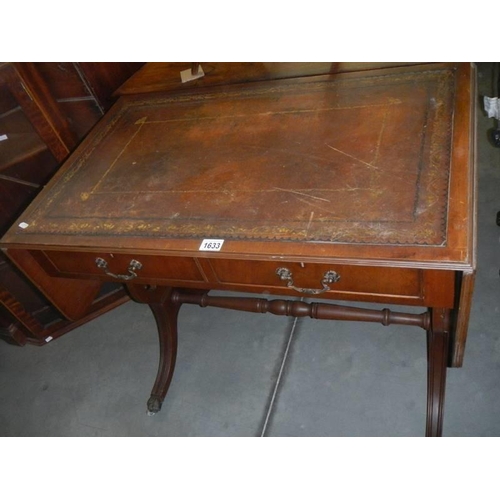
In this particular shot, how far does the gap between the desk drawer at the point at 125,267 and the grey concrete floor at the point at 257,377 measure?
0.81 m

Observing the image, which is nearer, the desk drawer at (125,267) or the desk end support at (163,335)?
the desk drawer at (125,267)

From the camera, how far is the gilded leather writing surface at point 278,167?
3.95ft

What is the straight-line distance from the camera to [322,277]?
123 cm

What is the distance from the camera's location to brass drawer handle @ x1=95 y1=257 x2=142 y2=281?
1421 millimetres

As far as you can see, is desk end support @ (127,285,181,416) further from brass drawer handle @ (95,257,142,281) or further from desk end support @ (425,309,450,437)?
desk end support @ (425,309,450,437)

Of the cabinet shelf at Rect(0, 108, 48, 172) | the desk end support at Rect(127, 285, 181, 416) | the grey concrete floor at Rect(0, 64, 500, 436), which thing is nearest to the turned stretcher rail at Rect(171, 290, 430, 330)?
the desk end support at Rect(127, 285, 181, 416)

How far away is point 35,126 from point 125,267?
1072 millimetres

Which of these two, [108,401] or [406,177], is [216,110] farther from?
[108,401]

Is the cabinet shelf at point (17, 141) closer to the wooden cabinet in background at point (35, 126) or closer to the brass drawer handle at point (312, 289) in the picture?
the wooden cabinet in background at point (35, 126)

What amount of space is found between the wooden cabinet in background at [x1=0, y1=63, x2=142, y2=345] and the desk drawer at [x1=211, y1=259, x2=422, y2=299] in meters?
0.86

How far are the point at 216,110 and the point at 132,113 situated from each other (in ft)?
1.35

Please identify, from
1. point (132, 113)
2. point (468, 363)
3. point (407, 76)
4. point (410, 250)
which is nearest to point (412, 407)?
point (468, 363)

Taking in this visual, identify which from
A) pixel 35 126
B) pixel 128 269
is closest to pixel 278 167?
pixel 128 269

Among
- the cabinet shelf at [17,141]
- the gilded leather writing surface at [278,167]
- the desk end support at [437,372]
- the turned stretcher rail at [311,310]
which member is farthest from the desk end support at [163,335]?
the desk end support at [437,372]
